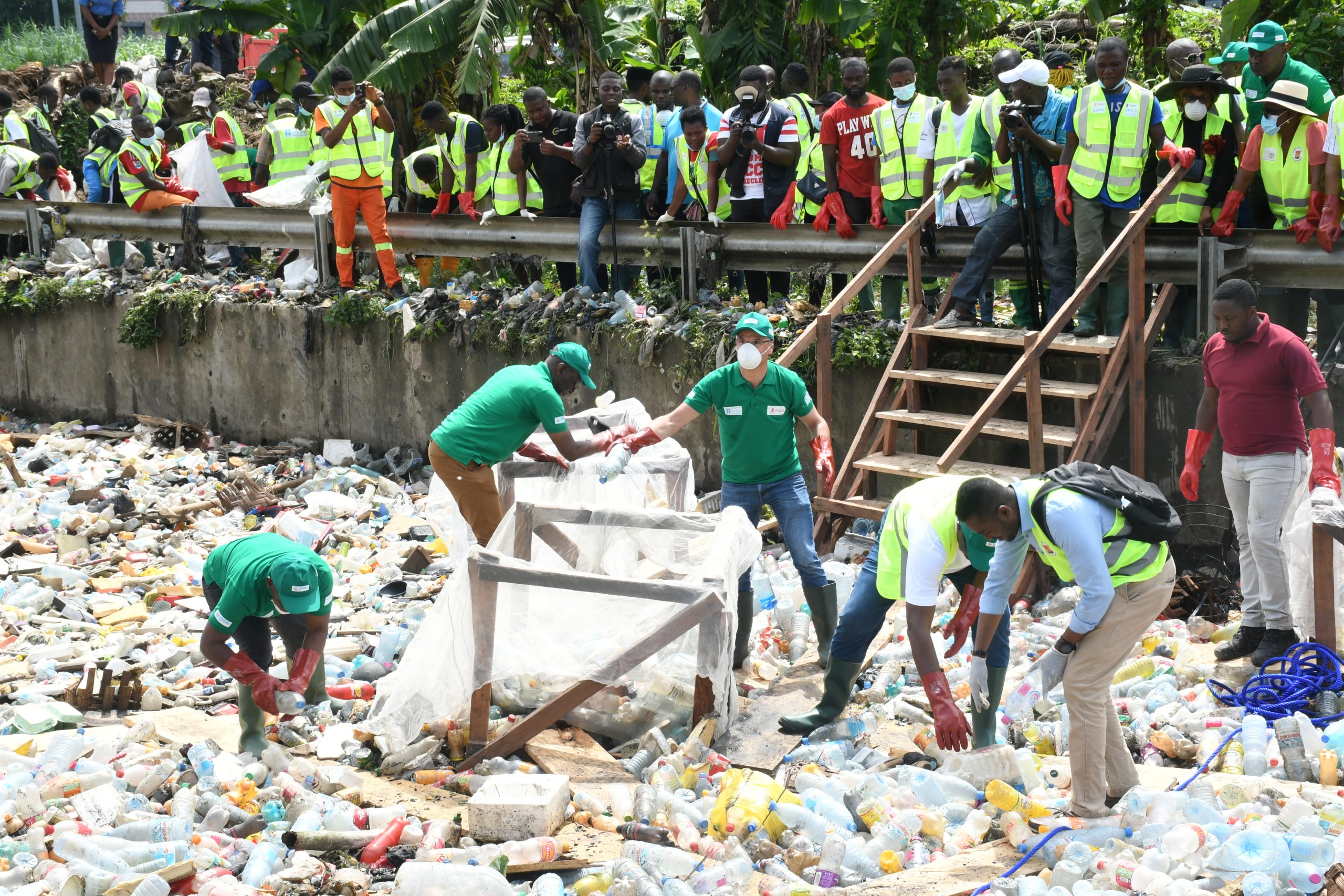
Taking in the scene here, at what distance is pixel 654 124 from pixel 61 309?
257 inches

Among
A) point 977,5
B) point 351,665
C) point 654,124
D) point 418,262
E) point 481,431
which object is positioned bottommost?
point 351,665

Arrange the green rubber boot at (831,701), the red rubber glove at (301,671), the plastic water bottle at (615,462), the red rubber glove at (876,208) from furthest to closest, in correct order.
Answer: the red rubber glove at (876,208) → the plastic water bottle at (615,462) → the green rubber boot at (831,701) → the red rubber glove at (301,671)

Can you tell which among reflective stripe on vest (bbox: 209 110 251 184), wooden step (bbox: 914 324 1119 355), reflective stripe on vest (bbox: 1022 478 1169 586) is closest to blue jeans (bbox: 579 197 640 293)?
wooden step (bbox: 914 324 1119 355)

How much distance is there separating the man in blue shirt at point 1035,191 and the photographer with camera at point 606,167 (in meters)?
2.47

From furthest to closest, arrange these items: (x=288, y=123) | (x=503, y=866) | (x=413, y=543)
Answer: (x=288, y=123)
(x=413, y=543)
(x=503, y=866)

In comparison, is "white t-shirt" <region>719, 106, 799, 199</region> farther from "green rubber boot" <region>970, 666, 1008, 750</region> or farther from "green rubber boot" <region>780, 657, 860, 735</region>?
"green rubber boot" <region>970, 666, 1008, 750</region>

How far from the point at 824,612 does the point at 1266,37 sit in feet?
12.8

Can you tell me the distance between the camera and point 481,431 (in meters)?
7.07

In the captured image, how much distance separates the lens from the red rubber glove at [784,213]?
9.08 m

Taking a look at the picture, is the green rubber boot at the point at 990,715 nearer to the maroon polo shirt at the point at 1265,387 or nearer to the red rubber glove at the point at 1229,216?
the maroon polo shirt at the point at 1265,387

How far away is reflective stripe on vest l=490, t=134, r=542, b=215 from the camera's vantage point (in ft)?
34.1

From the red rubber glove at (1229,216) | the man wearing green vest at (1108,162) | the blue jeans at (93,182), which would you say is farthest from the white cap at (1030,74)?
the blue jeans at (93,182)

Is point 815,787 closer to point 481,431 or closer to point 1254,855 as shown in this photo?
point 1254,855

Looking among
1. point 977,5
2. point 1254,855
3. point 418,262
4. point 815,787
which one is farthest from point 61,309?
point 1254,855
